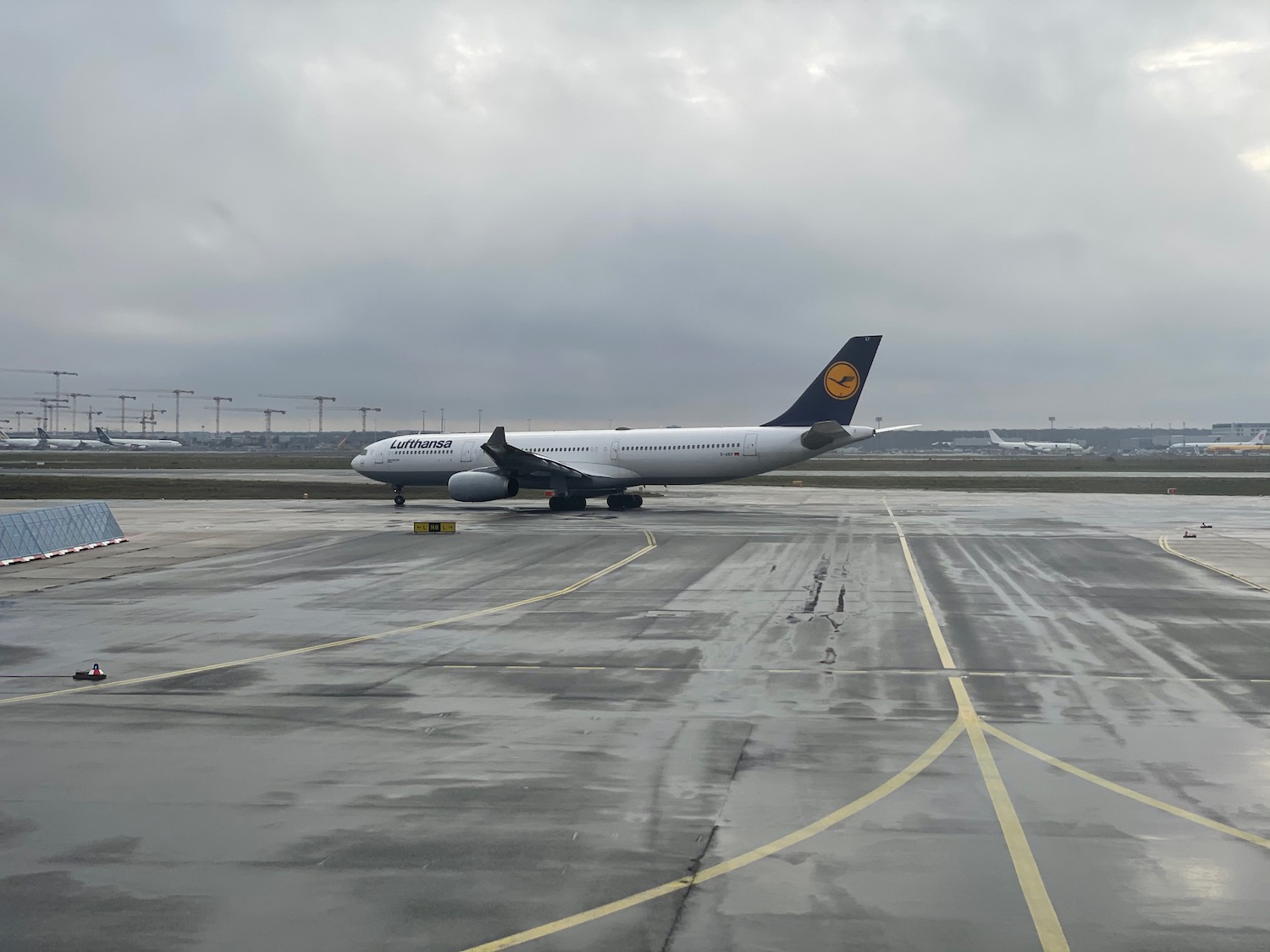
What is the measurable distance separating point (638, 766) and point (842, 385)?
39738mm

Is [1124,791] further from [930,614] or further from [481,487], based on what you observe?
[481,487]

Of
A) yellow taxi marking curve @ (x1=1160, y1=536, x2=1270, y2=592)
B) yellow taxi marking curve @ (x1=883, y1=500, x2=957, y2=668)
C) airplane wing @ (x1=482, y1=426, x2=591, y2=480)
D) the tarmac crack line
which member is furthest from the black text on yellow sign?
the tarmac crack line

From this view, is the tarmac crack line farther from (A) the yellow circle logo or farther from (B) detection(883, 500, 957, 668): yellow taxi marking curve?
(A) the yellow circle logo

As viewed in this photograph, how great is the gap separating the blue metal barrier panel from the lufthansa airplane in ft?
54.2

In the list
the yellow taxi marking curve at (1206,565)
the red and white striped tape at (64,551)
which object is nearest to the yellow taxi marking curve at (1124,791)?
the yellow taxi marking curve at (1206,565)

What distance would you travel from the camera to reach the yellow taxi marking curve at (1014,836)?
274 inches

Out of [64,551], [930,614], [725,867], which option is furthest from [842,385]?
[725,867]

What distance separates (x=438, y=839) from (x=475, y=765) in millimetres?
2094

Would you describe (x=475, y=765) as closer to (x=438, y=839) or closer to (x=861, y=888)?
(x=438, y=839)

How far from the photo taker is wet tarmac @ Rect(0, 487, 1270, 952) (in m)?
7.28

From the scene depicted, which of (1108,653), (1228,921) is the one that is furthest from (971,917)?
(1108,653)

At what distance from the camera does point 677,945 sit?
6.76 meters

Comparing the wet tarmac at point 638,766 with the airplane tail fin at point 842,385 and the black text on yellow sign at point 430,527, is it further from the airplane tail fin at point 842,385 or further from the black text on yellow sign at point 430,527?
the airplane tail fin at point 842,385

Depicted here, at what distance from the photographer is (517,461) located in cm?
4947
